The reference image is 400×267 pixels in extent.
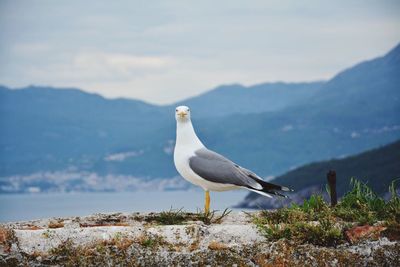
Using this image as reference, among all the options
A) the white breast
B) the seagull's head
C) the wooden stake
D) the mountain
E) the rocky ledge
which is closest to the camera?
the rocky ledge

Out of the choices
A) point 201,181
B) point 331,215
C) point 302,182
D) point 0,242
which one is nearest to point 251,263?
point 331,215

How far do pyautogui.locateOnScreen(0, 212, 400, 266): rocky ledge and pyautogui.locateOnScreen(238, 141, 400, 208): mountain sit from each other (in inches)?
5094

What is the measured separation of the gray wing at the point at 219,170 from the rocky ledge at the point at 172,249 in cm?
132

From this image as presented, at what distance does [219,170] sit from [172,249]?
1.92m

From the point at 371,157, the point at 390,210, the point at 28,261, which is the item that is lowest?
the point at 28,261

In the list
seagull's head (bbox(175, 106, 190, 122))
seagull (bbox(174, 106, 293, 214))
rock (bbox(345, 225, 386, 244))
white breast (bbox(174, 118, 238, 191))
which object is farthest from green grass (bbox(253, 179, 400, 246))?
seagull's head (bbox(175, 106, 190, 122))

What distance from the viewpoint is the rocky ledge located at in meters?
9.34

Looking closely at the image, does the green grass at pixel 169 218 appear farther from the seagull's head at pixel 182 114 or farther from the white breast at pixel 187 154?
the seagull's head at pixel 182 114

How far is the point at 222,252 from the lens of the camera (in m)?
9.45

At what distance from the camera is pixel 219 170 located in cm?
1110

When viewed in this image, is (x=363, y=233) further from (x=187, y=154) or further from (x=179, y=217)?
(x=187, y=154)

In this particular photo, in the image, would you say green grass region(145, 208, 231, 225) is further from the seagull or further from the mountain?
the mountain

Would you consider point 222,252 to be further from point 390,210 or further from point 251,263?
point 390,210

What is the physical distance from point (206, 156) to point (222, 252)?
2026mm
